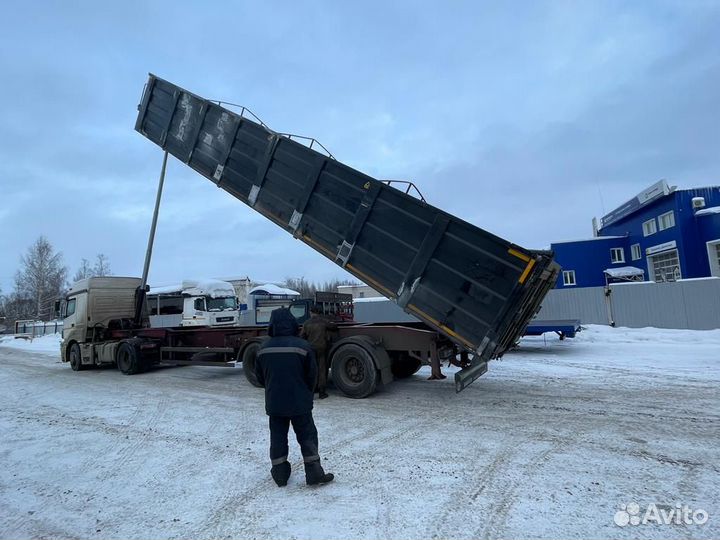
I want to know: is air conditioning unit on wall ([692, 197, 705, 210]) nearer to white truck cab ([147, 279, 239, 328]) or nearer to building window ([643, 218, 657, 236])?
building window ([643, 218, 657, 236])

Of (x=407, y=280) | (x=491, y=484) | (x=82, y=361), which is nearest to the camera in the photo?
(x=491, y=484)

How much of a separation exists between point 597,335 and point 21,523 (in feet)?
56.3

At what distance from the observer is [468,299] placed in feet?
21.7

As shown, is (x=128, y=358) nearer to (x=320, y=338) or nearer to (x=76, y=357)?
(x=76, y=357)

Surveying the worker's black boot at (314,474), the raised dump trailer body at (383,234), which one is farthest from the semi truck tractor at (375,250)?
the worker's black boot at (314,474)

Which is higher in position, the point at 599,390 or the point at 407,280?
the point at 407,280

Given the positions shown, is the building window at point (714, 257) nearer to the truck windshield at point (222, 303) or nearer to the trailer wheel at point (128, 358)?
the truck windshield at point (222, 303)

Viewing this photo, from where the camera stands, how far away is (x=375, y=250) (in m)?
7.51

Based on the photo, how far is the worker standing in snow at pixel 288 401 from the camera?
3.81 meters

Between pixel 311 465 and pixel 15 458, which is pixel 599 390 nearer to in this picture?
pixel 311 465

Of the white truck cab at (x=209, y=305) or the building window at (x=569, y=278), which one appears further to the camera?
the building window at (x=569, y=278)

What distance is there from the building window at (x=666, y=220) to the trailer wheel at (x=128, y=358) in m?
33.1

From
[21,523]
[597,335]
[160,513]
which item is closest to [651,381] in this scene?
[597,335]

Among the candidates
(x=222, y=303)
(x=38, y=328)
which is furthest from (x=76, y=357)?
(x=38, y=328)
